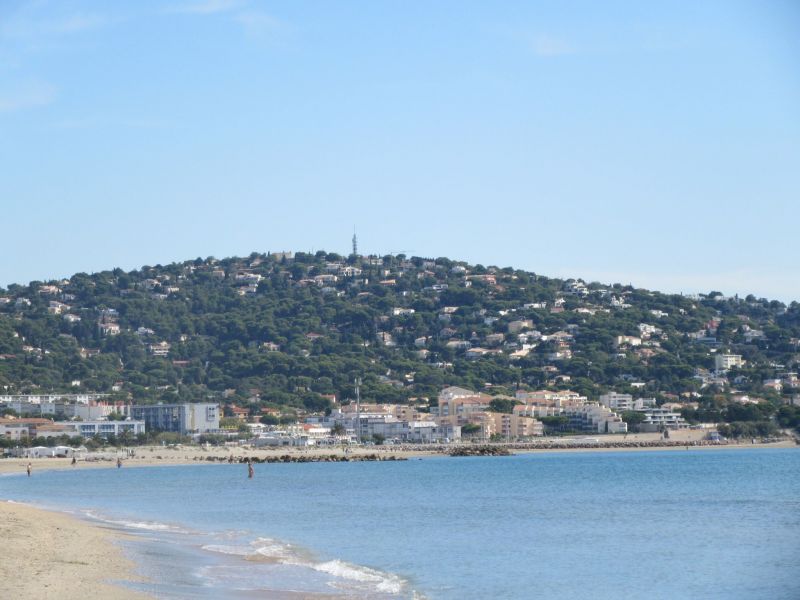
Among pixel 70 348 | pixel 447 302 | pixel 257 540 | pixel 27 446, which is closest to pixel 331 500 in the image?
pixel 257 540

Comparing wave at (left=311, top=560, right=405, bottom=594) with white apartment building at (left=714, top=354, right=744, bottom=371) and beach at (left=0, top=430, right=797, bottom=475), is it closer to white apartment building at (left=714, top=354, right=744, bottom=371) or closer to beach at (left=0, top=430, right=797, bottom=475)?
beach at (left=0, top=430, right=797, bottom=475)

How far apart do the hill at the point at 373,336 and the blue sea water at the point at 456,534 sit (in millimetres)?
75933

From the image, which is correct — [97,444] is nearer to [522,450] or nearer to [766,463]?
[522,450]

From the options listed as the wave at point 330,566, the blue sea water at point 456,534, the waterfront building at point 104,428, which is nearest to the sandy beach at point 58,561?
the blue sea water at point 456,534

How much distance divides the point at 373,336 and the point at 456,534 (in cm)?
12870

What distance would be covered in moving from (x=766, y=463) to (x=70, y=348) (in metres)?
97.4

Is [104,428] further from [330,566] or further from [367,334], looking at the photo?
[330,566]

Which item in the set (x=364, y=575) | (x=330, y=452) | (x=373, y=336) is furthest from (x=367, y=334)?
(x=364, y=575)

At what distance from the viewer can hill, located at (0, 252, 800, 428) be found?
439ft

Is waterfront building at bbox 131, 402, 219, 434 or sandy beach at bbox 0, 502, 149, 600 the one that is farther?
waterfront building at bbox 131, 402, 219, 434

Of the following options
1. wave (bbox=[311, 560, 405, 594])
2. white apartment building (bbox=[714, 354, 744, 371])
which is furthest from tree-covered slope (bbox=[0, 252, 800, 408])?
wave (bbox=[311, 560, 405, 594])

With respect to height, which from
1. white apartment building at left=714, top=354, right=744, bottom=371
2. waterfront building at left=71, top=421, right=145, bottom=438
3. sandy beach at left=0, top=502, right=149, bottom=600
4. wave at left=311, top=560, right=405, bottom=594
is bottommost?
wave at left=311, top=560, right=405, bottom=594

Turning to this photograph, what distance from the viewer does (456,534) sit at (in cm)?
2927

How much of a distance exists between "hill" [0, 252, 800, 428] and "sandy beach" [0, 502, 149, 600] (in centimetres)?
9530
